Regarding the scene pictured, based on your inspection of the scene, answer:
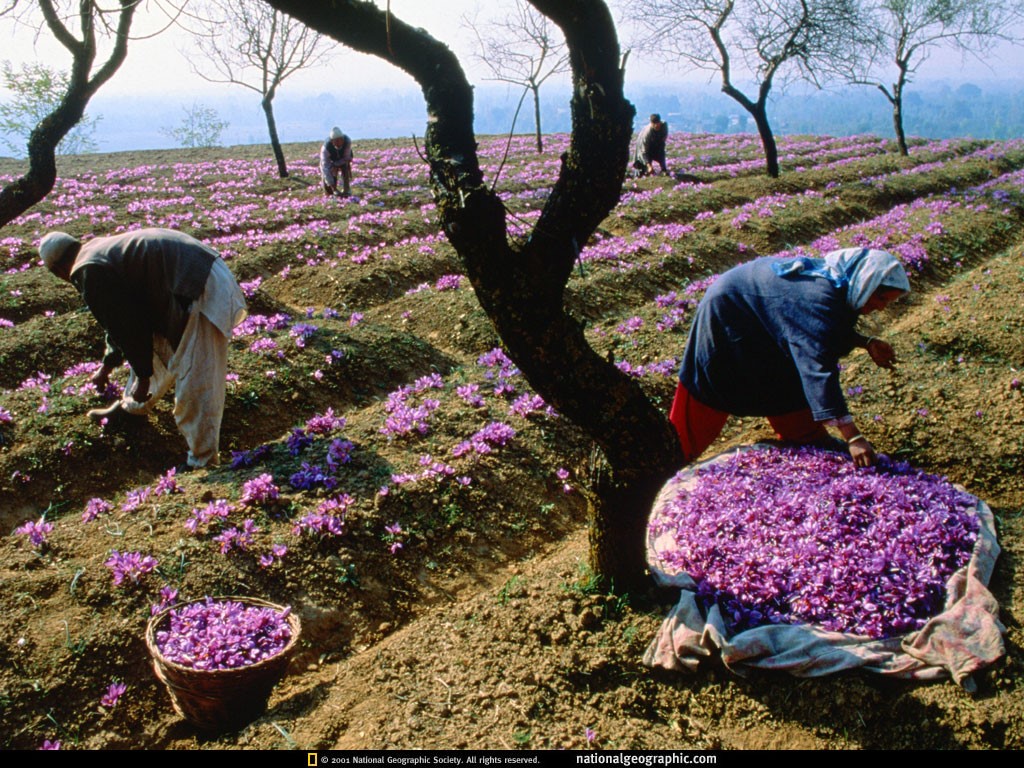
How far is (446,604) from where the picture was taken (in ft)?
15.6

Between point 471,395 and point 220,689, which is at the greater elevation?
point 471,395

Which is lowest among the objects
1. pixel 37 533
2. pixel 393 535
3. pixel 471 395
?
pixel 393 535

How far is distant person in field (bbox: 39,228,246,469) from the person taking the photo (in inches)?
220

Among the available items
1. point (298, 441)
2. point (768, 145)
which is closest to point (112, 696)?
point (298, 441)

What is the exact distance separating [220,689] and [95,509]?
2.74 metres

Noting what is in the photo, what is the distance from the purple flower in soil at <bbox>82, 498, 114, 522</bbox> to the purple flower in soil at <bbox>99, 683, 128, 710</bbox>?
6.12ft

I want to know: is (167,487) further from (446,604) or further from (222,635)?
(446,604)

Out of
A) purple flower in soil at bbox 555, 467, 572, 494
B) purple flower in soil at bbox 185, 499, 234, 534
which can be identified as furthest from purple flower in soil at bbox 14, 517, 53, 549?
purple flower in soil at bbox 555, 467, 572, 494

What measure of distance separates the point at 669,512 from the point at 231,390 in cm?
517

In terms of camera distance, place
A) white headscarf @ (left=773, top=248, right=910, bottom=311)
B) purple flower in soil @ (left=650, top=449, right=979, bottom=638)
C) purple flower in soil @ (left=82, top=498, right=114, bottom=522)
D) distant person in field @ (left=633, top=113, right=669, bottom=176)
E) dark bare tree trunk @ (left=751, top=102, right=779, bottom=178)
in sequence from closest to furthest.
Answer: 1. purple flower in soil @ (left=650, top=449, right=979, bottom=638)
2. white headscarf @ (left=773, top=248, right=910, bottom=311)
3. purple flower in soil @ (left=82, top=498, right=114, bottom=522)
4. dark bare tree trunk @ (left=751, top=102, right=779, bottom=178)
5. distant person in field @ (left=633, top=113, right=669, bottom=176)

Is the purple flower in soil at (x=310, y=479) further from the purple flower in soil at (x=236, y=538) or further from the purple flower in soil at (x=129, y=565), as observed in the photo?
the purple flower in soil at (x=129, y=565)

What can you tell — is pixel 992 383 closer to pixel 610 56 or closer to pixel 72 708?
pixel 610 56

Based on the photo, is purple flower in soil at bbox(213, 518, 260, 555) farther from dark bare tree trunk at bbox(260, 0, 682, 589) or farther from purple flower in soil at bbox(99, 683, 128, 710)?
dark bare tree trunk at bbox(260, 0, 682, 589)
